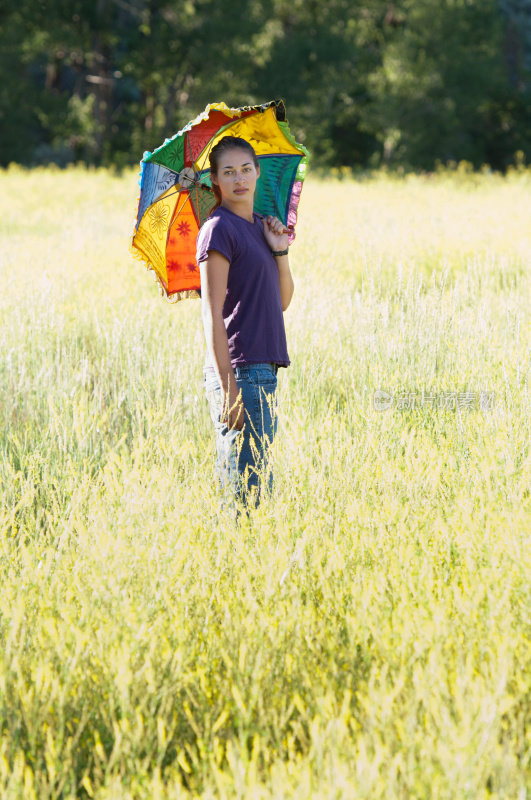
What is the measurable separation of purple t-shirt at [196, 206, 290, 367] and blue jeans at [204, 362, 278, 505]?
68mm

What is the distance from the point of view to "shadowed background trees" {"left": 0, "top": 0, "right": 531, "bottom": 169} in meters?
26.2

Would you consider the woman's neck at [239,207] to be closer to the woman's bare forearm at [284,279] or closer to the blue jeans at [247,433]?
the woman's bare forearm at [284,279]

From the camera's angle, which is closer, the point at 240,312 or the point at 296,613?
the point at 296,613

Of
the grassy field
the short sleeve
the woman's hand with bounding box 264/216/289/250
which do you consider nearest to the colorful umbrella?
the woman's hand with bounding box 264/216/289/250

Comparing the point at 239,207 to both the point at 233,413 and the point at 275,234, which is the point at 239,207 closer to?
the point at 275,234

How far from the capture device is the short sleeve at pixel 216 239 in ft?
9.05

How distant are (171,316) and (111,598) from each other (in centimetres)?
412

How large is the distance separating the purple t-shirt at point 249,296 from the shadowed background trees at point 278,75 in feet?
84.7

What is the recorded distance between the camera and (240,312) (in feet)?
9.53

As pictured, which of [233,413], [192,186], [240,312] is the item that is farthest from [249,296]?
[192,186]

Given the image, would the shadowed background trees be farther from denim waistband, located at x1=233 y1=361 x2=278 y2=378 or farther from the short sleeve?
denim waistband, located at x1=233 y1=361 x2=278 y2=378

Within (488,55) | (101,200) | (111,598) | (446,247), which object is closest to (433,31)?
(488,55)

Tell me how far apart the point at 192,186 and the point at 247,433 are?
111cm

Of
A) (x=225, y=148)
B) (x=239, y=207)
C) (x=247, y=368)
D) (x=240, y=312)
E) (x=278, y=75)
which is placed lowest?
(x=247, y=368)
